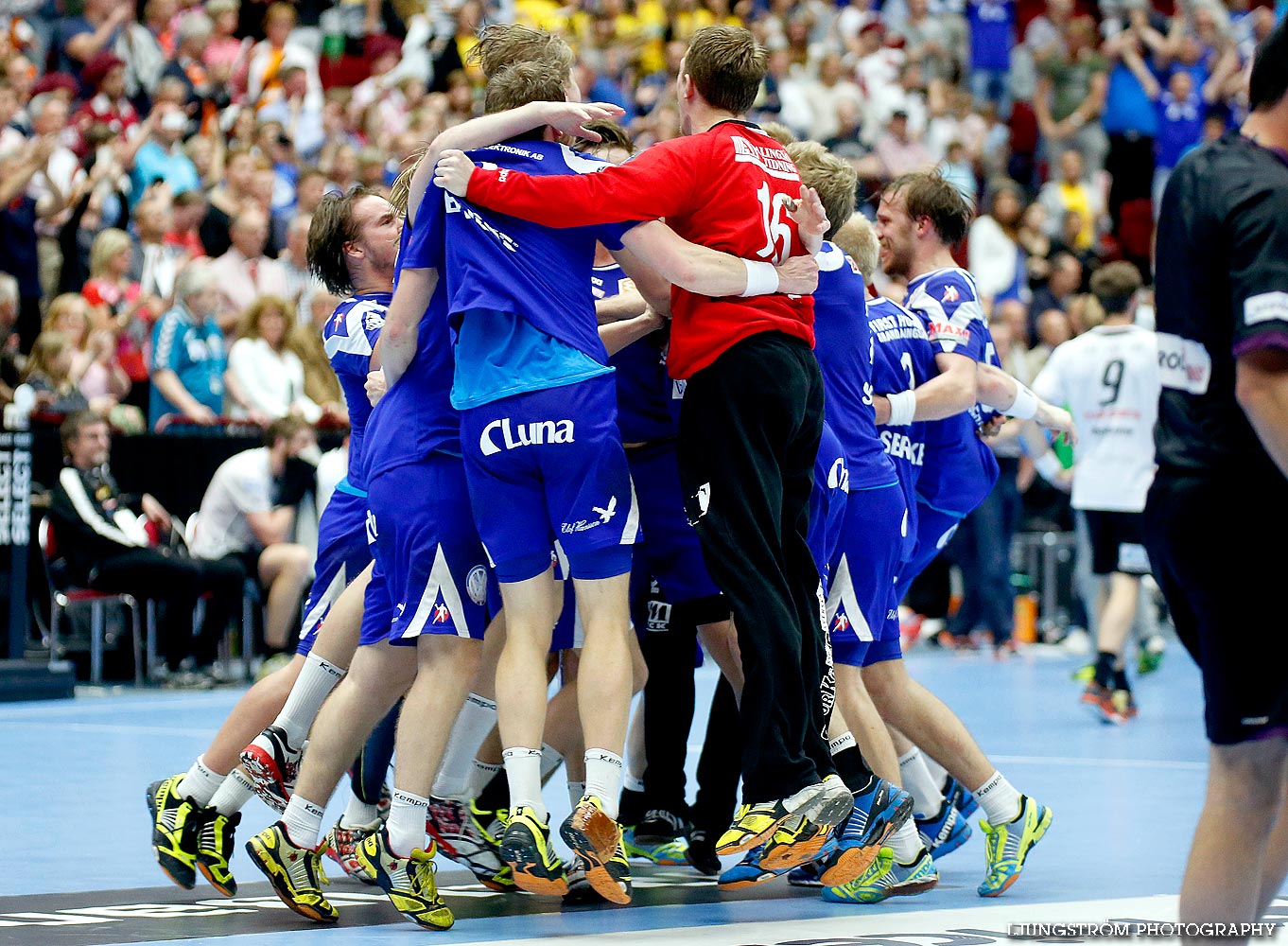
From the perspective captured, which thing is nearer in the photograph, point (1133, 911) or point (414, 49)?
point (1133, 911)

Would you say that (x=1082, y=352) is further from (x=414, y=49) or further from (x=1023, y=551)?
(x=414, y=49)

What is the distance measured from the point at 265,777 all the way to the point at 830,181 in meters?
2.58

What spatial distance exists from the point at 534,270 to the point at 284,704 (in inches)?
66.1

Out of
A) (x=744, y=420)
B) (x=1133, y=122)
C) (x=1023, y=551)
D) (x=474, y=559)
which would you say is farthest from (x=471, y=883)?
(x=1133, y=122)

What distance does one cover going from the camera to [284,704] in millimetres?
5781

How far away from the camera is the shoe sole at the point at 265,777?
18.3 feet

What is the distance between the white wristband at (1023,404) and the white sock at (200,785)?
2.96 m

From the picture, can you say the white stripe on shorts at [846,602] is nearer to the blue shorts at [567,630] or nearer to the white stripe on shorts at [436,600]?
the blue shorts at [567,630]

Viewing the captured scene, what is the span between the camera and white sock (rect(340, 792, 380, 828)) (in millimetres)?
5832

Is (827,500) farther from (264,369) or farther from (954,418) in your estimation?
(264,369)

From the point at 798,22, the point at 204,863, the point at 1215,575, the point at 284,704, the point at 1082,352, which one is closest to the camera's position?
the point at 1215,575

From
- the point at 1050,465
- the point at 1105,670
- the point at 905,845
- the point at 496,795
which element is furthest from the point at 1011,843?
the point at 1050,465

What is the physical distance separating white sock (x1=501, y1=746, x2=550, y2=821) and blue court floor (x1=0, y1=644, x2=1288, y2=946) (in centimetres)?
35

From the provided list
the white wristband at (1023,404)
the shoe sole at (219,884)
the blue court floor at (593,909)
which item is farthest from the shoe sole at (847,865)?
the white wristband at (1023,404)
